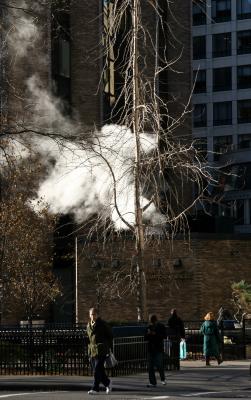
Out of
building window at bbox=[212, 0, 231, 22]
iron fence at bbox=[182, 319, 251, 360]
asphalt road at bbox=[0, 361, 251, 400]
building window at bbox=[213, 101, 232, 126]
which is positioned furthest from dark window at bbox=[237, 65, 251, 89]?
asphalt road at bbox=[0, 361, 251, 400]

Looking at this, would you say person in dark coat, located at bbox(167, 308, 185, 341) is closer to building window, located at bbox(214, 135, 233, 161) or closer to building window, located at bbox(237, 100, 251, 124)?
building window, located at bbox(214, 135, 233, 161)

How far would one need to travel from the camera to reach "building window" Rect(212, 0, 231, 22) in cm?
8512

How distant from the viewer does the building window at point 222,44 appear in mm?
84562

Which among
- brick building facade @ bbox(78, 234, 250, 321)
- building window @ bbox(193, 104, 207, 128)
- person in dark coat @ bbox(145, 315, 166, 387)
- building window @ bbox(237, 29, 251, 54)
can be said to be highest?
building window @ bbox(237, 29, 251, 54)

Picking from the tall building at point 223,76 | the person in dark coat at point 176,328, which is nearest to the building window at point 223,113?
the tall building at point 223,76

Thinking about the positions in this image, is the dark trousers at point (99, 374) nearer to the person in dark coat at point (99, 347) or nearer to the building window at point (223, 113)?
the person in dark coat at point (99, 347)

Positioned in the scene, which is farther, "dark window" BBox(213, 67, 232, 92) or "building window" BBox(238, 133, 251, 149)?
"dark window" BBox(213, 67, 232, 92)

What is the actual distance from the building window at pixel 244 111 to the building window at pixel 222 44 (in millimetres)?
4278

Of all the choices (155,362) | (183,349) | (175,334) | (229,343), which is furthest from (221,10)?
(155,362)

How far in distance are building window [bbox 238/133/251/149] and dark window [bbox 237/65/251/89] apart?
4.05 m

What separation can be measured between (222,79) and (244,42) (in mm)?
3491

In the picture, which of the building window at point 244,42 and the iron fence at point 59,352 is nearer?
the iron fence at point 59,352

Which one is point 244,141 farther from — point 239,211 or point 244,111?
point 239,211

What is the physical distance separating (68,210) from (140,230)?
2069 centimetres
